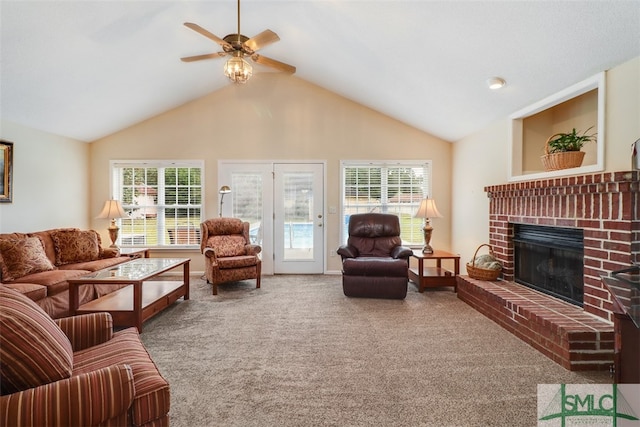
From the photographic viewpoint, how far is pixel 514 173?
151 inches

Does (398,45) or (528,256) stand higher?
(398,45)

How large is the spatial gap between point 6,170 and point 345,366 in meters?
4.54

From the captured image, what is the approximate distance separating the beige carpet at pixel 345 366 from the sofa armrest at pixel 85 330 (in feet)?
1.89

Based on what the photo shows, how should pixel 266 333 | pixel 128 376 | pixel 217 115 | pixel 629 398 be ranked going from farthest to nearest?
1. pixel 217 115
2. pixel 266 333
3. pixel 629 398
4. pixel 128 376

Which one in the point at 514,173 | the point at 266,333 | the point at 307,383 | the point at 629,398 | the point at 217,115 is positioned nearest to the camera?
the point at 629,398

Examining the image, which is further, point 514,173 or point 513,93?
point 514,173

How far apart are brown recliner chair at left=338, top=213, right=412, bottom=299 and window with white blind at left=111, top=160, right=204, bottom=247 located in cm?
277

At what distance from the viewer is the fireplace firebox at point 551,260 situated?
9.57ft

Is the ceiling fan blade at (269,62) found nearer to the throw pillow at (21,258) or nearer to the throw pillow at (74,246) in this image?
the throw pillow at (21,258)

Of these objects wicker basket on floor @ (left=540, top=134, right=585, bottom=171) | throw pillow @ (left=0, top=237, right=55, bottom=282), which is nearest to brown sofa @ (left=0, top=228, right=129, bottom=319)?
throw pillow @ (left=0, top=237, right=55, bottom=282)

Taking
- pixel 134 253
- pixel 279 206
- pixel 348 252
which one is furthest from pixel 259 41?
pixel 134 253

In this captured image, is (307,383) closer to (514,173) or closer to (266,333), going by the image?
(266,333)

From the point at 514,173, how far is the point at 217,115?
14.7 ft

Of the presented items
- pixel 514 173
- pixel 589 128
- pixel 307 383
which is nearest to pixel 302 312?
pixel 307 383
